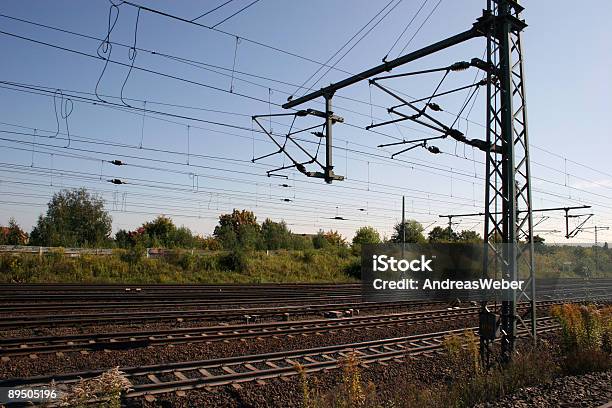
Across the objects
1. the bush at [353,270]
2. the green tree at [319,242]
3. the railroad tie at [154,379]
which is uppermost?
the green tree at [319,242]

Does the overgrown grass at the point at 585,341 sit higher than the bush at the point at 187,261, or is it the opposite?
the bush at the point at 187,261

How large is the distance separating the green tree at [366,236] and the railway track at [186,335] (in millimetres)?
37434

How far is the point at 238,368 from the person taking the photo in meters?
9.36

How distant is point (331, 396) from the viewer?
23.0ft

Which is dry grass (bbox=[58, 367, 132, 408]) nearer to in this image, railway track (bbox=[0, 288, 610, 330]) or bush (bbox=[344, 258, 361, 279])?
railway track (bbox=[0, 288, 610, 330])

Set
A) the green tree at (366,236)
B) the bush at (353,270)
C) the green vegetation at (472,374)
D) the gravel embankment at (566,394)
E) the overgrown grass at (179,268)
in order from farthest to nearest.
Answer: the green tree at (366,236)
the bush at (353,270)
the overgrown grass at (179,268)
the gravel embankment at (566,394)
the green vegetation at (472,374)

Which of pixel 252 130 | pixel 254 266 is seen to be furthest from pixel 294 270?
pixel 252 130

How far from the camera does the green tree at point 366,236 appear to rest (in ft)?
180

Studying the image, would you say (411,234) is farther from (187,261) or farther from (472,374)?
(472,374)

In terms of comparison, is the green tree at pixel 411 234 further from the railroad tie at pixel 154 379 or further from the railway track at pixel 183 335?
the railroad tie at pixel 154 379

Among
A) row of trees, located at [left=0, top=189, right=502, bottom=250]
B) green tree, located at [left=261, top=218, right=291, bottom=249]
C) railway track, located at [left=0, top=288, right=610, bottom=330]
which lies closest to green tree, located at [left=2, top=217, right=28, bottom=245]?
row of trees, located at [left=0, top=189, right=502, bottom=250]

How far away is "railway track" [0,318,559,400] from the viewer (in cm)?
783

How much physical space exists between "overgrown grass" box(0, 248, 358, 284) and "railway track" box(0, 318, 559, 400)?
21.1 metres

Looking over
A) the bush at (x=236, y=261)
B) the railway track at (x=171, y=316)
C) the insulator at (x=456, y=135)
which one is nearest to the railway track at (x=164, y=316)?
the railway track at (x=171, y=316)
